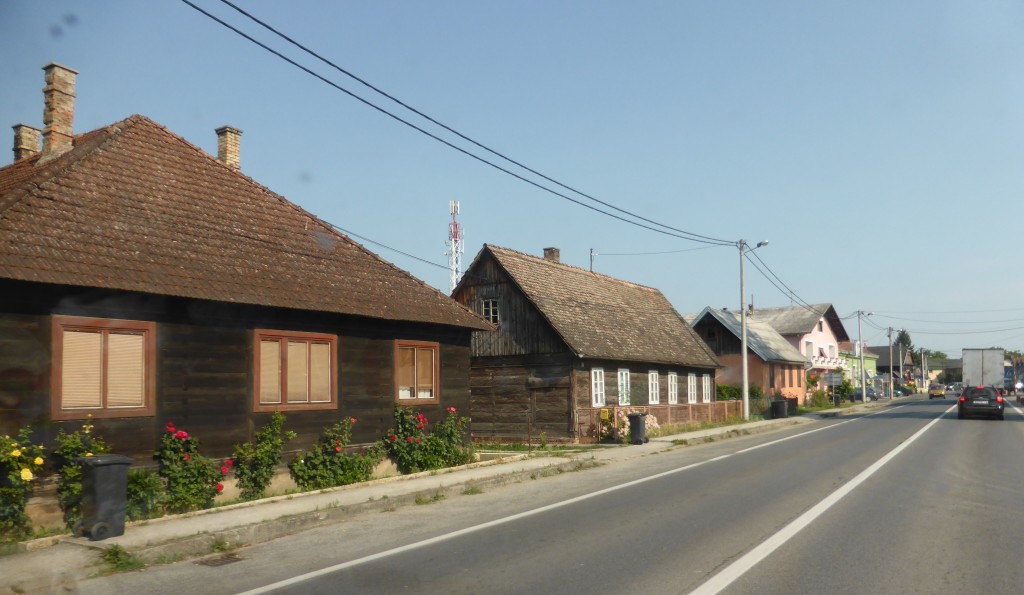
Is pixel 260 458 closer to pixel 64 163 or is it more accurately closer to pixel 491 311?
pixel 64 163

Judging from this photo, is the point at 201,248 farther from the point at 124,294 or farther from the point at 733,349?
the point at 733,349

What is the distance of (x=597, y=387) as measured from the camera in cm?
3019

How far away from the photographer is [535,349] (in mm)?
29625

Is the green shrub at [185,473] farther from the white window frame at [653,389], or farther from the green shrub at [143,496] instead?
the white window frame at [653,389]

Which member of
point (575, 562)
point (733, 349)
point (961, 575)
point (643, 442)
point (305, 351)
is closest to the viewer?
point (961, 575)

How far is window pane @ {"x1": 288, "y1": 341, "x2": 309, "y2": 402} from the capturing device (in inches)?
621

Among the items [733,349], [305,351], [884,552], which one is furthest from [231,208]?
[733,349]

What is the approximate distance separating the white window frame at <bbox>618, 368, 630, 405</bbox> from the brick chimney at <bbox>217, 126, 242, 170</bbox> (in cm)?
1713

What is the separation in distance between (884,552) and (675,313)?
34360 mm

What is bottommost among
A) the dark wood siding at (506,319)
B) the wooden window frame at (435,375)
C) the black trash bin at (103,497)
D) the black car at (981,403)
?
the black car at (981,403)

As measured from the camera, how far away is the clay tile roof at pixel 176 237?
1219cm

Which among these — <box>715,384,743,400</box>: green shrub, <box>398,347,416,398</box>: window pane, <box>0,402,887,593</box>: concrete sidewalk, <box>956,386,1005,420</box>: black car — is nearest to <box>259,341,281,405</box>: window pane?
<box>0,402,887,593</box>: concrete sidewalk

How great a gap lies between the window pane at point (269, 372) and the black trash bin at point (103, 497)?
427 centimetres

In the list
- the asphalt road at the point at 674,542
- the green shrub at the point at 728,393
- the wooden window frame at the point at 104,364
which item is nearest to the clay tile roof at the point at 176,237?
the wooden window frame at the point at 104,364
